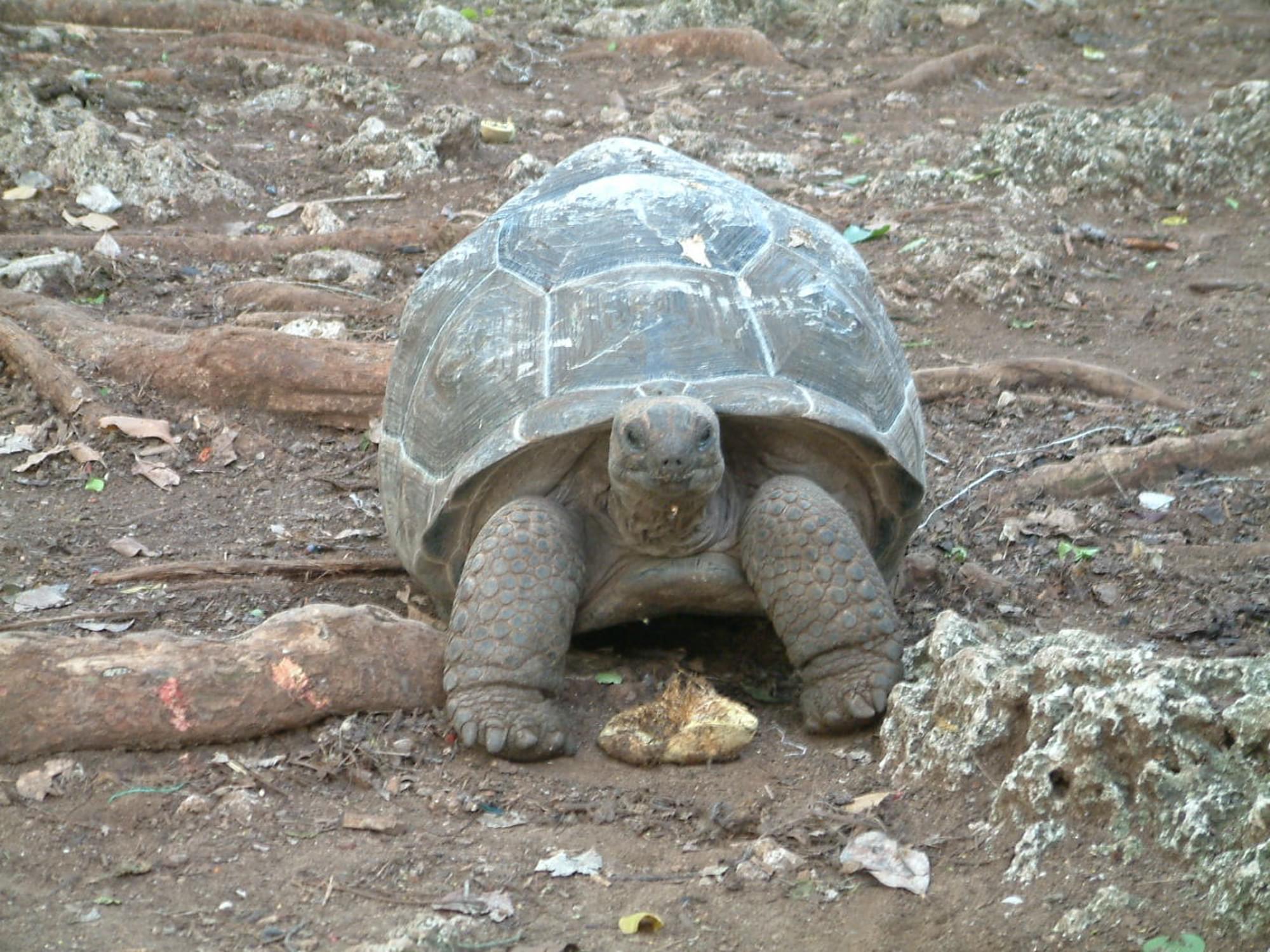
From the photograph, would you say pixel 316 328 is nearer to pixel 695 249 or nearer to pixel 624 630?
pixel 624 630

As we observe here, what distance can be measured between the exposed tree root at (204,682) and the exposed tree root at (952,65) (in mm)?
7438

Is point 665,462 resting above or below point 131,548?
Answer: above

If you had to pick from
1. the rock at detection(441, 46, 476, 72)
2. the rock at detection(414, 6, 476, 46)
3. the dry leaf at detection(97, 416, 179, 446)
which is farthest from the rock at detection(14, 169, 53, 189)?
the rock at detection(414, 6, 476, 46)

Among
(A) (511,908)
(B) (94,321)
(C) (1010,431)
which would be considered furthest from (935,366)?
(A) (511,908)

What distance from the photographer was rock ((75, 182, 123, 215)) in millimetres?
7281

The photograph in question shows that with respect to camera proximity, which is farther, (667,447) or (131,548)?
(131,548)

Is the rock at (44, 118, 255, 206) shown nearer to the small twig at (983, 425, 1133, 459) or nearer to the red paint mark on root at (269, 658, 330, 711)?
the small twig at (983, 425, 1133, 459)

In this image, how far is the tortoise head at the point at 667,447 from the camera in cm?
322

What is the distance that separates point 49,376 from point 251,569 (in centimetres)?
170

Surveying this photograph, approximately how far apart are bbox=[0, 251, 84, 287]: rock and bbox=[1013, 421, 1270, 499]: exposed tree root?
4.13m

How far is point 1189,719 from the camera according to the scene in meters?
2.43

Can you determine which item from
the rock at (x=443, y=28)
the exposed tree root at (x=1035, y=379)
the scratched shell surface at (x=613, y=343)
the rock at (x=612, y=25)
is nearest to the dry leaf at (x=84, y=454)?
the scratched shell surface at (x=613, y=343)

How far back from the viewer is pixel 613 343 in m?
3.54

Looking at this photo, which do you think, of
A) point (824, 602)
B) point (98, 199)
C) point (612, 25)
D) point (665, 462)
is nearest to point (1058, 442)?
point (824, 602)
